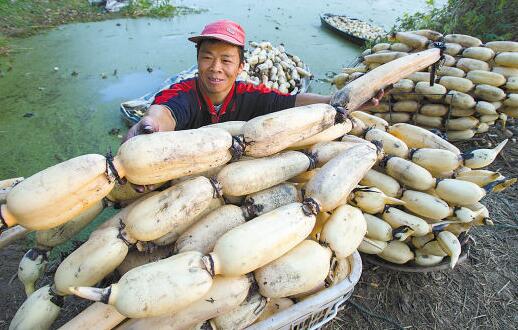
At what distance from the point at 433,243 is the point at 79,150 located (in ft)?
11.0

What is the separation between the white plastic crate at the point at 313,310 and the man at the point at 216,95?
112 centimetres

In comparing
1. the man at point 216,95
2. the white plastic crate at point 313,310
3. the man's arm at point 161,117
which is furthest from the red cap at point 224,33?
the white plastic crate at point 313,310

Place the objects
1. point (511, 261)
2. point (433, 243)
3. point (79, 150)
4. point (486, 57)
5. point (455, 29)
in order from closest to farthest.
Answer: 1. point (433, 243)
2. point (511, 261)
3. point (486, 57)
4. point (79, 150)
5. point (455, 29)

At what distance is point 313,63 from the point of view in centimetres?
608

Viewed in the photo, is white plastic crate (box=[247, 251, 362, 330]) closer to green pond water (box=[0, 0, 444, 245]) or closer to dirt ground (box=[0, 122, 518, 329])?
dirt ground (box=[0, 122, 518, 329])

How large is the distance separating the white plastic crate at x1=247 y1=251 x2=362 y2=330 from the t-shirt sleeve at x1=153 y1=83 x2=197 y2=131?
1.35m

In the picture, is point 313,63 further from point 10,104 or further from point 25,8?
point 25,8

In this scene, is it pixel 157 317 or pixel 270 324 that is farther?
pixel 270 324

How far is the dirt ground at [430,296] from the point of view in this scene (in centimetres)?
203

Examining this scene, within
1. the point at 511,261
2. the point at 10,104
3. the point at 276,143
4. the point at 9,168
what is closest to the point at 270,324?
the point at 276,143

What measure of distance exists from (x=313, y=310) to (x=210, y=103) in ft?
5.06

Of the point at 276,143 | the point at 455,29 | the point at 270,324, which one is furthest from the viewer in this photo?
the point at 455,29

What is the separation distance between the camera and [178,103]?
223 centimetres

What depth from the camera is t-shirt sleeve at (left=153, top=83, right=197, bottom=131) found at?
218 cm
